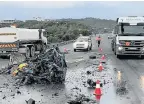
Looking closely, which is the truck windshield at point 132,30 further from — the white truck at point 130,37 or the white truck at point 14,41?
the white truck at point 14,41

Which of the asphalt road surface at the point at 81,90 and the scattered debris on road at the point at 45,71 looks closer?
the asphalt road surface at the point at 81,90

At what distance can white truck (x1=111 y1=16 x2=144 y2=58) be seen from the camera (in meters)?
30.8

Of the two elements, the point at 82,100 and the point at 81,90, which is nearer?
the point at 82,100

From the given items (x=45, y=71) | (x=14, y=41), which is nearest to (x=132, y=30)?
(x=14, y=41)

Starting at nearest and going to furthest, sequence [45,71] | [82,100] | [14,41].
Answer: [82,100] < [45,71] < [14,41]

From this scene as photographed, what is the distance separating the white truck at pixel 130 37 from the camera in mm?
30781

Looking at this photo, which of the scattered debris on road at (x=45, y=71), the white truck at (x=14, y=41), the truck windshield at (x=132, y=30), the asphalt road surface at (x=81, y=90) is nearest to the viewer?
the asphalt road surface at (x=81, y=90)

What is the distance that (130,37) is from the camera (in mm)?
30828

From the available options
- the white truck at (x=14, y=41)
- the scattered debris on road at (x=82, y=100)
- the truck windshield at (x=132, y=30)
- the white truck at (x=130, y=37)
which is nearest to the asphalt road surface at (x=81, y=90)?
the scattered debris on road at (x=82, y=100)

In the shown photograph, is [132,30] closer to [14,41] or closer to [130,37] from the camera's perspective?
[130,37]

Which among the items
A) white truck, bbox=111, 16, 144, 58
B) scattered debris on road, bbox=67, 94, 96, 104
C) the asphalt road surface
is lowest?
the asphalt road surface

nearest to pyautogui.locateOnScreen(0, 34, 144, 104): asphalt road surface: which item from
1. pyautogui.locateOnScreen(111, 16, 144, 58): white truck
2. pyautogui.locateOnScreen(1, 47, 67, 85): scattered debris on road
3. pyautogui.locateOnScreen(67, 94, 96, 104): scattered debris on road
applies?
pyautogui.locateOnScreen(67, 94, 96, 104): scattered debris on road

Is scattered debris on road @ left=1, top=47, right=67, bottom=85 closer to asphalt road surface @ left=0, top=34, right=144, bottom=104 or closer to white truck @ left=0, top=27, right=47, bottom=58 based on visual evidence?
asphalt road surface @ left=0, top=34, right=144, bottom=104

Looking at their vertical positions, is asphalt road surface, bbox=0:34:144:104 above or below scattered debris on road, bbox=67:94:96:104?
below
